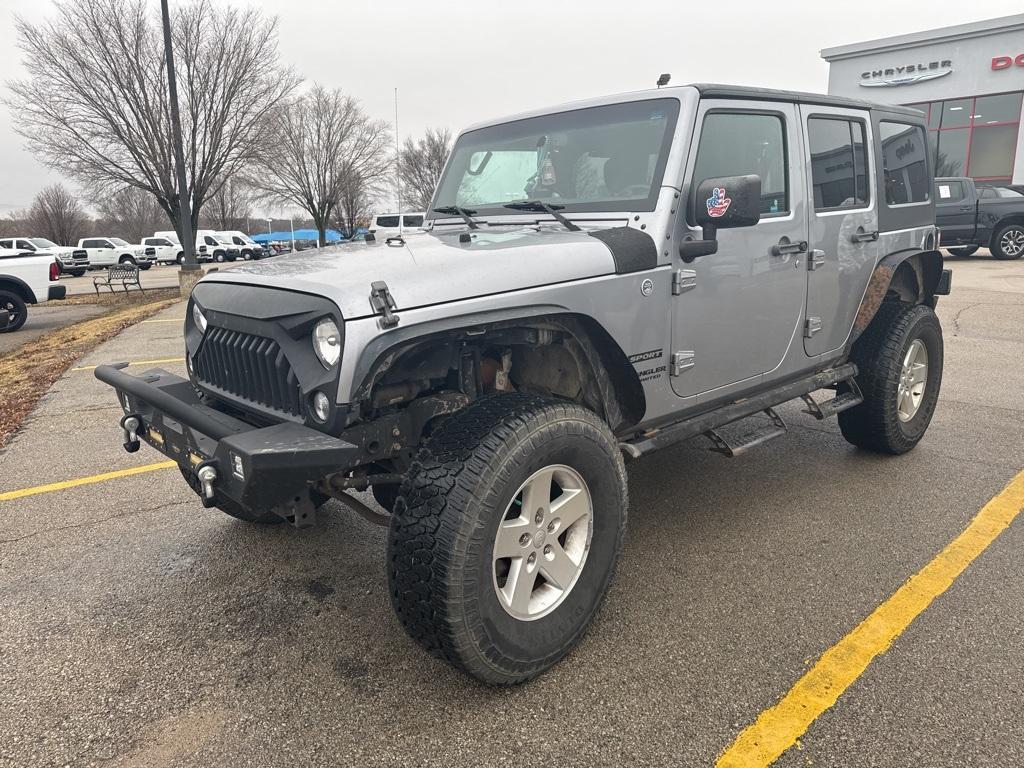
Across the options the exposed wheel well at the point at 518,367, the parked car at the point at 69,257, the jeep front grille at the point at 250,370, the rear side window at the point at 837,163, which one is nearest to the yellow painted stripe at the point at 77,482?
the jeep front grille at the point at 250,370

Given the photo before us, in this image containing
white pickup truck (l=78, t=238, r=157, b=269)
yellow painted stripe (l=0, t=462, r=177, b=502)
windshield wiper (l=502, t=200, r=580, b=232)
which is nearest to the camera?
windshield wiper (l=502, t=200, r=580, b=232)

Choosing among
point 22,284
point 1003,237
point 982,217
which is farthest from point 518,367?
point 1003,237

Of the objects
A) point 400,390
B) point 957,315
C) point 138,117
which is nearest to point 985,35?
point 957,315

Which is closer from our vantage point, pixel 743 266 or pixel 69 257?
pixel 743 266

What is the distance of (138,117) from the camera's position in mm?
16703

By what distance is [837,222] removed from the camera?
3.73 meters

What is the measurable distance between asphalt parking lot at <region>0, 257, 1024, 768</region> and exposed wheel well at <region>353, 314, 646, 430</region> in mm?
863

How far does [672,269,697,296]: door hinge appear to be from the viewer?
2.88m

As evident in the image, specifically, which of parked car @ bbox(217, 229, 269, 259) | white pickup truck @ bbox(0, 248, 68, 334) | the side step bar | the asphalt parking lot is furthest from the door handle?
parked car @ bbox(217, 229, 269, 259)

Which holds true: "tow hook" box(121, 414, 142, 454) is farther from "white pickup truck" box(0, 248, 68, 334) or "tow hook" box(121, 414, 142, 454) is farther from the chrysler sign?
the chrysler sign

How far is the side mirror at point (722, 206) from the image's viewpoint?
2672 mm

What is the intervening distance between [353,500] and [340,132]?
38.0m

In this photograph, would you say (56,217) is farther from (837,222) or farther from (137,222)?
(837,222)

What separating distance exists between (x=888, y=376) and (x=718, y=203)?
84.2 inches
